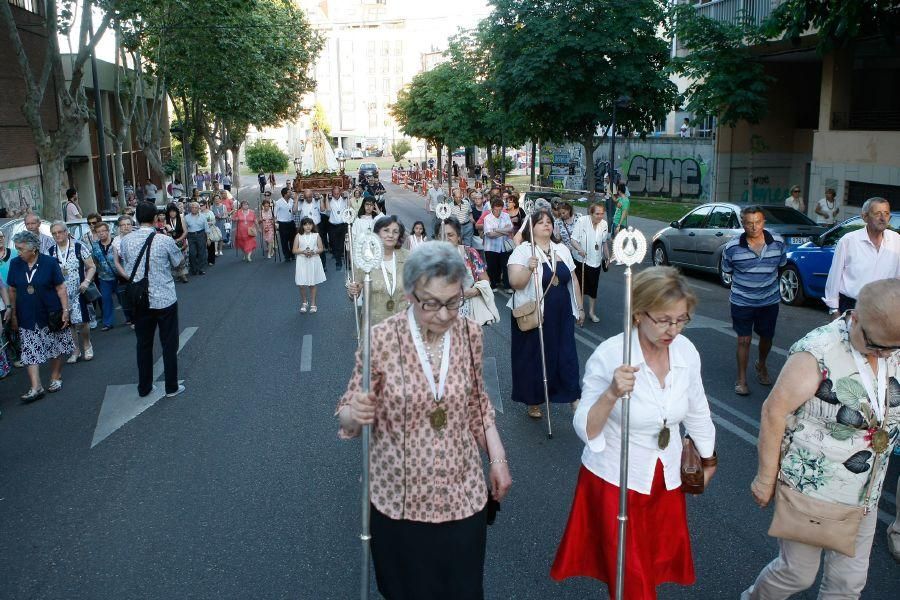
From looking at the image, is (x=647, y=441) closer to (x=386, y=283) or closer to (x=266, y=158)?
(x=386, y=283)

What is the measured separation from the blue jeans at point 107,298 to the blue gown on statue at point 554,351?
7.79 metres

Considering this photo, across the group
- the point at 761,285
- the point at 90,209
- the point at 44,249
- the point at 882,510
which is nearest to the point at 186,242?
the point at 44,249

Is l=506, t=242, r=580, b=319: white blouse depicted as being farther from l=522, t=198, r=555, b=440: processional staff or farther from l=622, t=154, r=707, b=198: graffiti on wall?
l=622, t=154, r=707, b=198: graffiti on wall

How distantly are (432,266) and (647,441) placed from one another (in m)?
1.21

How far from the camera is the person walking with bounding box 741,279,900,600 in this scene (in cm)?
348

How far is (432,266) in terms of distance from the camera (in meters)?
3.26

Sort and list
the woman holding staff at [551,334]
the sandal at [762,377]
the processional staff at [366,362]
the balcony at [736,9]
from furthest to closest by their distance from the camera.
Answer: the balcony at [736,9]
the sandal at [762,377]
the woman holding staff at [551,334]
the processional staff at [366,362]

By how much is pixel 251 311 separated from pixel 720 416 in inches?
343

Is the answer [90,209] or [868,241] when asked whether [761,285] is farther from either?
[90,209]

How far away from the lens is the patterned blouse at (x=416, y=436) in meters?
3.30

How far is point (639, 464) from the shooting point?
11.9 ft

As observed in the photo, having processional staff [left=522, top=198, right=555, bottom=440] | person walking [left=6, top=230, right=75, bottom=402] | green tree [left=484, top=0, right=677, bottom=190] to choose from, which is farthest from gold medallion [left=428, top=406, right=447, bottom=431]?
green tree [left=484, top=0, right=677, bottom=190]

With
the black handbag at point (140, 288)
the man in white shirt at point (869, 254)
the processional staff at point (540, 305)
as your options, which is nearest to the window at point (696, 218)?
the man in white shirt at point (869, 254)

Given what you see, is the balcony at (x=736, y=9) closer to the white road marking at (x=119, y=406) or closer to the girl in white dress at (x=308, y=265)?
the girl in white dress at (x=308, y=265)
